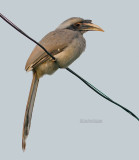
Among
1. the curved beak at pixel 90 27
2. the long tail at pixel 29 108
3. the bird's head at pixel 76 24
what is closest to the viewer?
the long tail at pixel 29 108

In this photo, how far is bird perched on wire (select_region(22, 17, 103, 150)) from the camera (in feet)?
14.5

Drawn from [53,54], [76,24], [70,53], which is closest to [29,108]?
[53,54]

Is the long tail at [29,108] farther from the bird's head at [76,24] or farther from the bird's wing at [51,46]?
the bird's head at [76,24]

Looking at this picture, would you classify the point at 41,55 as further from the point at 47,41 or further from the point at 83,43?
the point at 83,43

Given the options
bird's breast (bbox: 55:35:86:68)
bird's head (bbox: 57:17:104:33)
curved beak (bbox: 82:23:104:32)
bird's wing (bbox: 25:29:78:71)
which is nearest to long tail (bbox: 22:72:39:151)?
bird's wing (bbox: 25:29:78:71)

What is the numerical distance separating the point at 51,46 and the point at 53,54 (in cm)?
10

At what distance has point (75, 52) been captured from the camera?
4512mm

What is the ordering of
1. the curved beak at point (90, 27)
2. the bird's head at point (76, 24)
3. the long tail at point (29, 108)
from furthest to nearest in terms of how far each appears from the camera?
1. the bird's head at point (76, 24)
2. the curved beak at point (90, 27)
3. the long tail at point (29, 108)

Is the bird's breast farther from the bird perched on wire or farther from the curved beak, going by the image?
the curved beak

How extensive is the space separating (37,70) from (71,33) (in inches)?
23.9

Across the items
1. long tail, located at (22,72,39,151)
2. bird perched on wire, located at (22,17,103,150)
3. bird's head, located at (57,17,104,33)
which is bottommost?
long tail, located at (22,72,39,151)

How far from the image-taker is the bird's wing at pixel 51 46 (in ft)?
14.5

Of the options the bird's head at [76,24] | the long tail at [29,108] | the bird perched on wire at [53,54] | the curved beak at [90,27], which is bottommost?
the long tail at [29,108]

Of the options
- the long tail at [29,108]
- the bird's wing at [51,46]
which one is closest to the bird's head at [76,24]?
the bird's wing at [51,46]
